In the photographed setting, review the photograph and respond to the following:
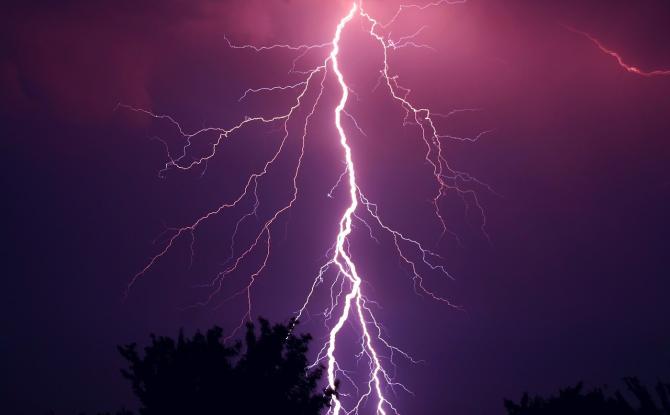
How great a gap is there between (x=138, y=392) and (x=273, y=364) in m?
1.21

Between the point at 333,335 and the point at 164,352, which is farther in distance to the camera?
the point at 333,335

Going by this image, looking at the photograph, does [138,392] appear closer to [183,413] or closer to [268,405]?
[183,413]

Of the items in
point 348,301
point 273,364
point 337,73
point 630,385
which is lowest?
point 273,364

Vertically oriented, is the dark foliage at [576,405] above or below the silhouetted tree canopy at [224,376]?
above

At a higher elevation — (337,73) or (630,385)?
(337,73)

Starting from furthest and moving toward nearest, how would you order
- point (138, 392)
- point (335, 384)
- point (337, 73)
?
point (337, 73)
point (335, 384)
point (138, 392)

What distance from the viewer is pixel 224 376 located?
3.91 metres

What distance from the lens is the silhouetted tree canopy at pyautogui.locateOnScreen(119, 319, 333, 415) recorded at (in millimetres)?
3805

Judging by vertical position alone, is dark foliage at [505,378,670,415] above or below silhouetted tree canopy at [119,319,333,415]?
above

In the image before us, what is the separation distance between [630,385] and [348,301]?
306 inches

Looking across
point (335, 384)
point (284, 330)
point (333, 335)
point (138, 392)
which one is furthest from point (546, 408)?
point (333, 335)

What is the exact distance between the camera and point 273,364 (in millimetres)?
4055

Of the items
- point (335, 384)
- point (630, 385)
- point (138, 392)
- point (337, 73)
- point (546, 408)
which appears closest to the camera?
point (138, 392)

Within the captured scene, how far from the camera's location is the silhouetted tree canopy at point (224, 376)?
3805 mm
